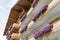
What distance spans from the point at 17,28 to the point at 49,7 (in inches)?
241

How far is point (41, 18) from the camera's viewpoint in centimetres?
689

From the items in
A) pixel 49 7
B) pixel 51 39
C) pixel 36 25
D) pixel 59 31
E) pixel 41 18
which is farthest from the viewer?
pixel 36 25

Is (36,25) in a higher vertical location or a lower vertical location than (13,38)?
lower

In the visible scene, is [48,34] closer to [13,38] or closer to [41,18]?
[41,18]

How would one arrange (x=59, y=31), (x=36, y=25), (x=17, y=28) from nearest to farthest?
(x=59, y=31) → (x=36, y=25) → (x=17, y=28)

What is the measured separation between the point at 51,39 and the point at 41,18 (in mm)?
1650

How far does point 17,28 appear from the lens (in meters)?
12.2

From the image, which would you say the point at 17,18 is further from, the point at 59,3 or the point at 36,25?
the point at 59,3

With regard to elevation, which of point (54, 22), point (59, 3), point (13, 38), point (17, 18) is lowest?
point (54, 22)

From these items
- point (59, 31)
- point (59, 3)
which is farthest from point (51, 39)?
point (59, 3)

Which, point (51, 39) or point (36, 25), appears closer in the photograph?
point (51, 39)

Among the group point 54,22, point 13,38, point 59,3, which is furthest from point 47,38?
point 13,38

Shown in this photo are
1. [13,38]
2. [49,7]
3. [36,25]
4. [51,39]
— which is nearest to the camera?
[51,39]

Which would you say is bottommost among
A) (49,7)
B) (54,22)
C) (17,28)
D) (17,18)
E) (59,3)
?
(54,22)
